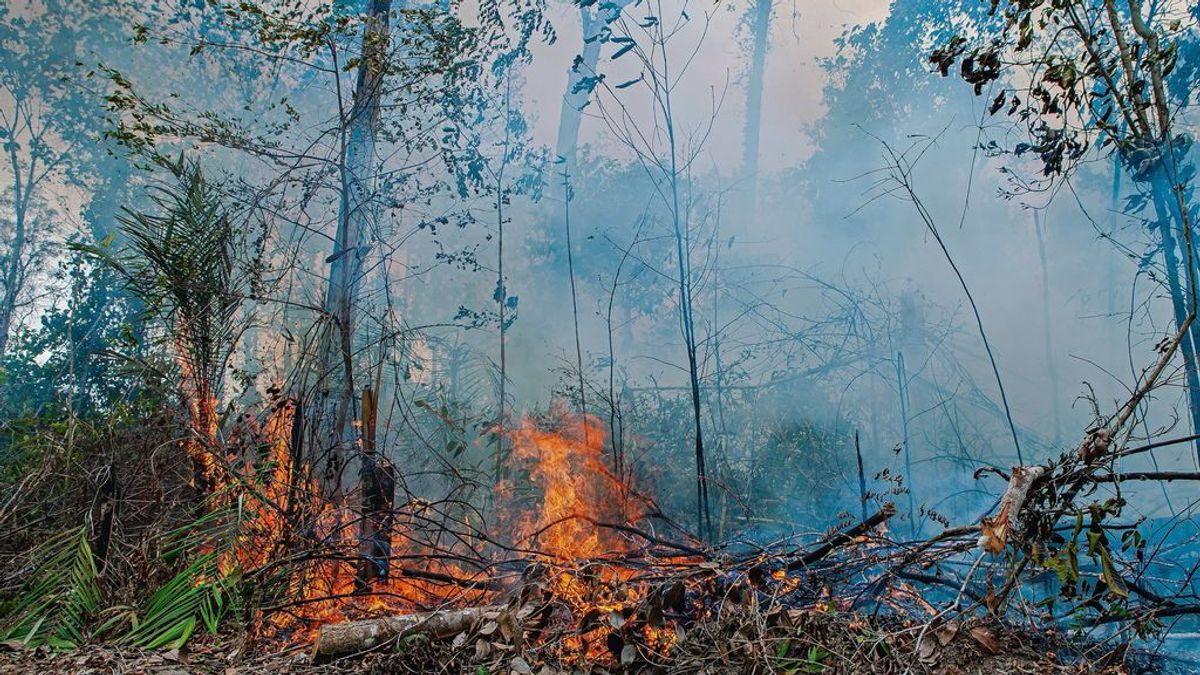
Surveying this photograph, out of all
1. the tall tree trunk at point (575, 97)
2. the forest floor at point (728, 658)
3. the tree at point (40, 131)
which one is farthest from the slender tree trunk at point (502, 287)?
the tree at point (40, 131)

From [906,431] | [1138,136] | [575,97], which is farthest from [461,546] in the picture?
[1138,136]

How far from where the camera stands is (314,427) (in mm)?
4102

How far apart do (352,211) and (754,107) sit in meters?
3.10

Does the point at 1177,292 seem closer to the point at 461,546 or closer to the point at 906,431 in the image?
the point at 906,431

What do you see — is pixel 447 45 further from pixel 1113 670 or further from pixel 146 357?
pixel 1113 670

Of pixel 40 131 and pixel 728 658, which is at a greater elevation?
pixel 40 131

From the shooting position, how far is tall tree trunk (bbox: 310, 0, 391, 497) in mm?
4508

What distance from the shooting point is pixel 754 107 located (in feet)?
17.7

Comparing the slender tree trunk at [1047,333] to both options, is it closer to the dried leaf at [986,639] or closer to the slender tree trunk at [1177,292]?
the slender tree trunk at [1177,292]

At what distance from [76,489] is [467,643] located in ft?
8.15

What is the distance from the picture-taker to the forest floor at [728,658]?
2170 mm

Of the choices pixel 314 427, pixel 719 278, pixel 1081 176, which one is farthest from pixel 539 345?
pixel 1081 176

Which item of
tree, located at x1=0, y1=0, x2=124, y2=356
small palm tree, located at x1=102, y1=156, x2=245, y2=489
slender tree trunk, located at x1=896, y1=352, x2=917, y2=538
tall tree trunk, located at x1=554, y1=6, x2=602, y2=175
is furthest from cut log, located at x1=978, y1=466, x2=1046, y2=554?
tree, located at x1=0, y1=0, x2=124, y2=356

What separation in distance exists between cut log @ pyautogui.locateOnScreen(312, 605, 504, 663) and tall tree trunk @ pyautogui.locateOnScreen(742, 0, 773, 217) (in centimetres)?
376
